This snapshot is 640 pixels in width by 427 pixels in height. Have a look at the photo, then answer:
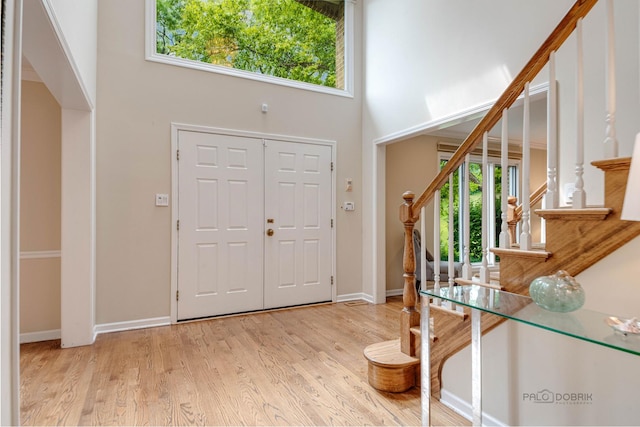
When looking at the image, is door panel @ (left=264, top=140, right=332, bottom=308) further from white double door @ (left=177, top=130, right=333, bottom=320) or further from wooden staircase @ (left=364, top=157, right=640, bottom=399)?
wooden staircase @ (left=364, top=157, right=640, bottom=399)

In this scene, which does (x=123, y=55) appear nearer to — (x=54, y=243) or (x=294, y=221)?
(x=54, y=243)

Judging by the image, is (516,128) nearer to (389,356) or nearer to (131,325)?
(389,356)

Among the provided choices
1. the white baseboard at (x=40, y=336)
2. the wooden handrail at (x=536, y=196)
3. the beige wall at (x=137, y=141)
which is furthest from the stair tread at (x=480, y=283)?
the white baseboard at (x=40, y=336)

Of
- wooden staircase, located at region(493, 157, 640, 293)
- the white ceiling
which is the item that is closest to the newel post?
wooden staircase, located at region(493, 157, 640, 293)

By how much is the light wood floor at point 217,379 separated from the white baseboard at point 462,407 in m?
0.05

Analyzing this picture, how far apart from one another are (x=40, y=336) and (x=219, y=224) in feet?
5.97

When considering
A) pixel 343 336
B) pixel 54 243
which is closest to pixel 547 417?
pixel 343 336

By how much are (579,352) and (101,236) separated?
12.0ft

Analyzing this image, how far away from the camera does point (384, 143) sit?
170 inches

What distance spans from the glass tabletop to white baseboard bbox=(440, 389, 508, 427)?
2.30 feet

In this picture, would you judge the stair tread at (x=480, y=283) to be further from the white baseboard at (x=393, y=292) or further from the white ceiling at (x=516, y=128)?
the white baseboard at (x=393, y=292)

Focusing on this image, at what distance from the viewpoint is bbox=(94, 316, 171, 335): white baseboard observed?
3.32 metres

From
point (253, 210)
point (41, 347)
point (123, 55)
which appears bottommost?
point (41, 347)

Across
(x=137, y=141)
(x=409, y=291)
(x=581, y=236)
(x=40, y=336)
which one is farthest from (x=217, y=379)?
(x=137, y=141)
